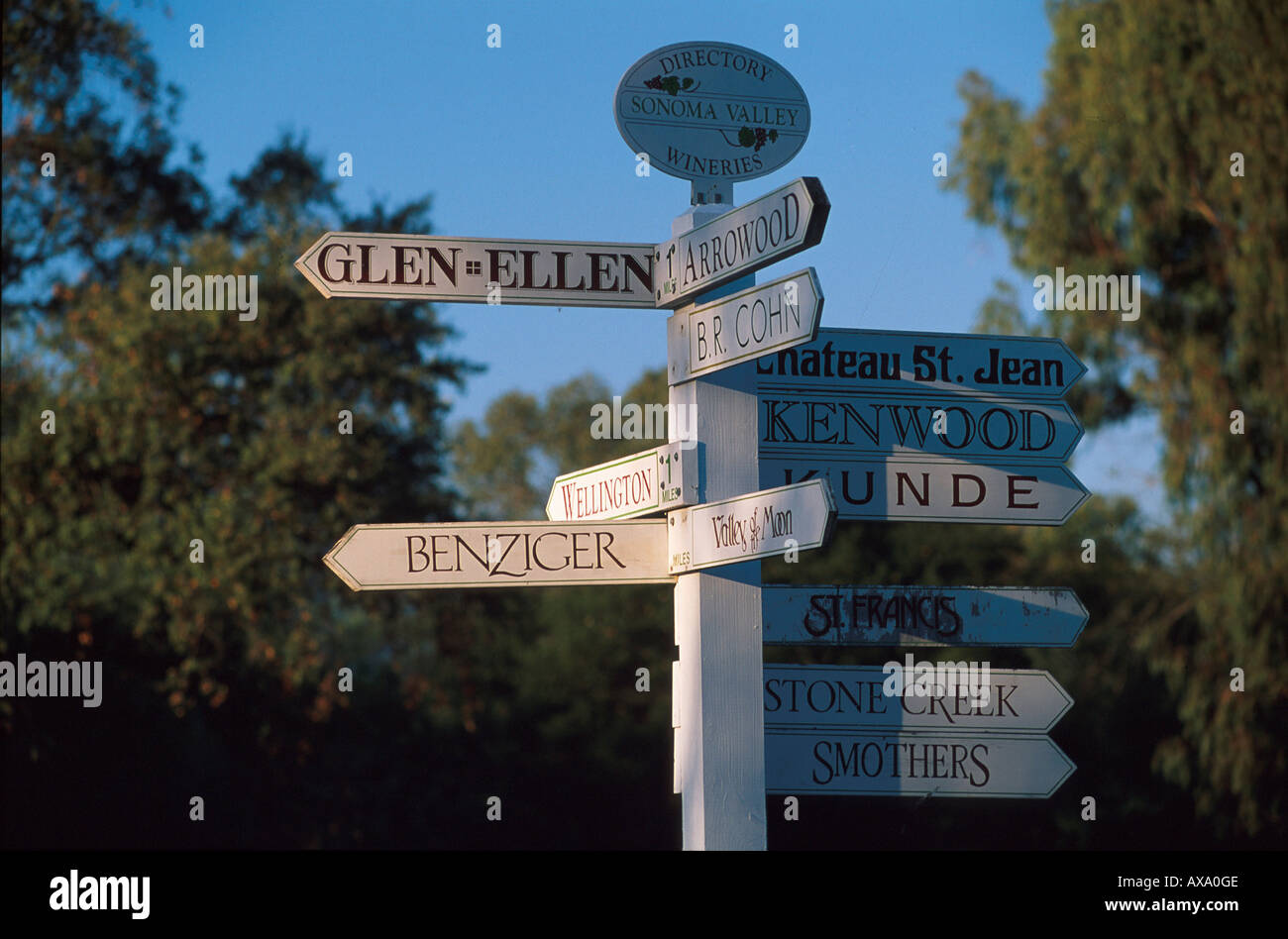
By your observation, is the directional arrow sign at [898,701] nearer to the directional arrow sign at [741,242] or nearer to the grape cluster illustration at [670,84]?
the directional arrow sign at [741,242]

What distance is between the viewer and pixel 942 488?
468 cm

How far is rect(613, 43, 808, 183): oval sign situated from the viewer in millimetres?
4379

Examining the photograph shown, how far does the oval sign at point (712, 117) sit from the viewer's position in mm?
4379

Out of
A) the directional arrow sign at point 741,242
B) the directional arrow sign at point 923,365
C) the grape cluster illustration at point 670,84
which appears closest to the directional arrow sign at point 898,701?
the directional arrow sign at point 923,365

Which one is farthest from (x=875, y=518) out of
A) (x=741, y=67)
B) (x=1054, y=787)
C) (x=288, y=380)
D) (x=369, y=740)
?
(x=369, y=740)

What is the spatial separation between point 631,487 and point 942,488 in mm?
938

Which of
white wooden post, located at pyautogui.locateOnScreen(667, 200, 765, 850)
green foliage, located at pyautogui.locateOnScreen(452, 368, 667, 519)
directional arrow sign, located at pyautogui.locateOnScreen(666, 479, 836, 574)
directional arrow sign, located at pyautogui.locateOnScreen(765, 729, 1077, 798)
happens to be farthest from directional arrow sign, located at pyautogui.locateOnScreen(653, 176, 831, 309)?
green foliage, located at pyautogui.locateOnScreen(452, 368, 667, 519)

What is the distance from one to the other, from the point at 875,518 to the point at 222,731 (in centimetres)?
1770

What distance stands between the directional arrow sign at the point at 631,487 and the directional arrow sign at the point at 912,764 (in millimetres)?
765

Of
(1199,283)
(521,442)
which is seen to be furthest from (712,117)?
(521,442)

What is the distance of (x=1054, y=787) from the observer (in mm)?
4594

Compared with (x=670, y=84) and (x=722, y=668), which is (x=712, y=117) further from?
(x=722, y=668)
